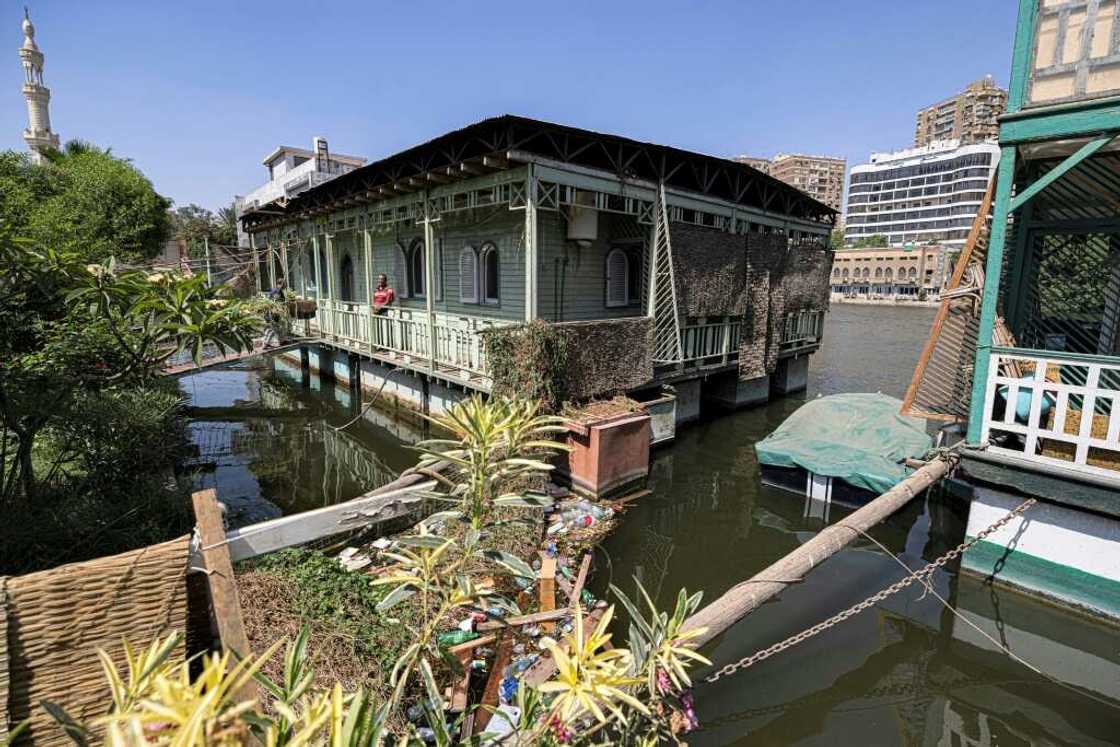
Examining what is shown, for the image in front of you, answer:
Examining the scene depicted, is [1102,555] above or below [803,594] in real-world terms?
above

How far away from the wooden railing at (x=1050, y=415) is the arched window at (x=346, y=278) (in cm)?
1720

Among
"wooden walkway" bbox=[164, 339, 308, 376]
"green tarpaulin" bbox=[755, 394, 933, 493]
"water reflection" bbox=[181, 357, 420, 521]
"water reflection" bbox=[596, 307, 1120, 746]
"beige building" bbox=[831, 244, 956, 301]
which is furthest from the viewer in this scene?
"beige building" bbox=[831, 244, 956, 301]

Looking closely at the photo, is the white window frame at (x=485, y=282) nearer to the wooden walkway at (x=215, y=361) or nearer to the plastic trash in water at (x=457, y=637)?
the wooden walkway at (x=215, y=361)

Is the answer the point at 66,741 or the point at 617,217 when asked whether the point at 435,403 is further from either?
the point at 66,741

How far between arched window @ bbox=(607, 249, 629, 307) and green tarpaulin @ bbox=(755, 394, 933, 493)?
4908 millimetres

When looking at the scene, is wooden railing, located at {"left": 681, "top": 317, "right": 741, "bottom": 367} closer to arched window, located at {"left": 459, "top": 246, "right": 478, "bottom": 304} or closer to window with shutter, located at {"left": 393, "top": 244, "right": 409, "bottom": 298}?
arched window, located at {"left": 459, "top": 246, "right": 478, "bottom": 304}

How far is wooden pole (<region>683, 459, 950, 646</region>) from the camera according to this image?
313 centimetres

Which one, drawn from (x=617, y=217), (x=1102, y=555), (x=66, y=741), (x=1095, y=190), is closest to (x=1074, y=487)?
(x=1102, y=555)

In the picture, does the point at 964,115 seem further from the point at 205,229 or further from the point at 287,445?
the point at 287,445

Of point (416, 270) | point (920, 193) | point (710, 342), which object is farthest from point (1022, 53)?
point (920, 193)

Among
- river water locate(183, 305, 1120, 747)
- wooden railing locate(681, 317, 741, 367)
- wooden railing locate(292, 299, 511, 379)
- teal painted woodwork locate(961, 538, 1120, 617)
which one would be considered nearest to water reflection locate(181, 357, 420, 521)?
river water locate(183, 305, 1120, 747)

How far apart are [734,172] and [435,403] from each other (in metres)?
8.40

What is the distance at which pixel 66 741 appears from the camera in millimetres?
2342

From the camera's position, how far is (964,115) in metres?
133
